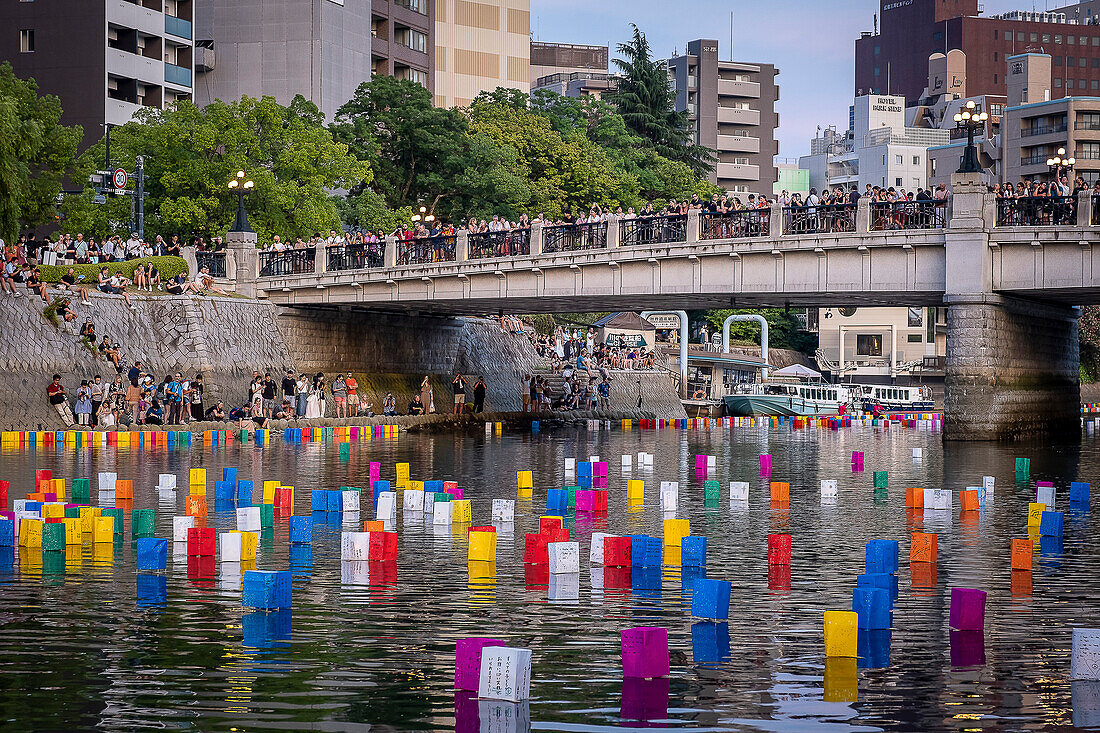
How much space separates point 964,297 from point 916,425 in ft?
70.0

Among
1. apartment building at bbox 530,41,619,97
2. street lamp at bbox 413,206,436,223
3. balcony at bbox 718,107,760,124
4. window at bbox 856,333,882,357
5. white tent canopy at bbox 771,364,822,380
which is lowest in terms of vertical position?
white tent canopy at bbox 771,364,822,380

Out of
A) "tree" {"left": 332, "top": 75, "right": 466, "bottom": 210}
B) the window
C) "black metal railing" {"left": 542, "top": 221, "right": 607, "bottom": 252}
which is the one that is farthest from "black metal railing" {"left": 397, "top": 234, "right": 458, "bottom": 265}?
the window

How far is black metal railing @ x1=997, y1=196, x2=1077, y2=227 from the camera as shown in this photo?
125 ft

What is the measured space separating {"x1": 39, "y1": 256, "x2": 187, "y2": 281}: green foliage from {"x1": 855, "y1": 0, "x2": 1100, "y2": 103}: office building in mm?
113810

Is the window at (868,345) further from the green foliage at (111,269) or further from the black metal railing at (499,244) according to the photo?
the green foliage at (111,269)

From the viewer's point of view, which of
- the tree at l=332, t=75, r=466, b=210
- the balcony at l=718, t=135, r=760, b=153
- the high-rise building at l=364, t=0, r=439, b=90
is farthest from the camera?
the balcony at l=718, t=135, r=760, b=153

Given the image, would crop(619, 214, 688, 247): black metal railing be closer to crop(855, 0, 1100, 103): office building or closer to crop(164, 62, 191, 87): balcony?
crop(164, 62, 191, 87): balcony

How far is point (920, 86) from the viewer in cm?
16050

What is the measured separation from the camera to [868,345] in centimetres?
10050

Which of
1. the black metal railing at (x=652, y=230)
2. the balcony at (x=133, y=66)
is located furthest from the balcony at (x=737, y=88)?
the black metal railing at (x=652, y=230)

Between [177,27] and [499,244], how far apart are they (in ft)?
142

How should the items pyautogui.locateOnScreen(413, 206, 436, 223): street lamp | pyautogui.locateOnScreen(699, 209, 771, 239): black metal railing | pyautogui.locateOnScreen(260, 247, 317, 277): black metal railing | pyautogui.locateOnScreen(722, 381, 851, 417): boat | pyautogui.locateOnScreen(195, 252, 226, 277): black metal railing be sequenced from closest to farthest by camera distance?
pyautogui.locateOnScreen(699, 209, 771, 239): black metal railing → pyautogui.locateOnScreen(195, 252, 226, 277): black metal railing → pyautogui.locateOnScreen(260, 247, 317, 277): black metal railing → pyautogui.locateOnScreen(413, 206, 436, 223): street lamp → pyautogui.locateOnScreen(722, 381, 851, 417): boat

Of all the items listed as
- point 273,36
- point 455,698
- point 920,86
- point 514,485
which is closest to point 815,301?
point 514,485

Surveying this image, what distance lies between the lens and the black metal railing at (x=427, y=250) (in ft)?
158
